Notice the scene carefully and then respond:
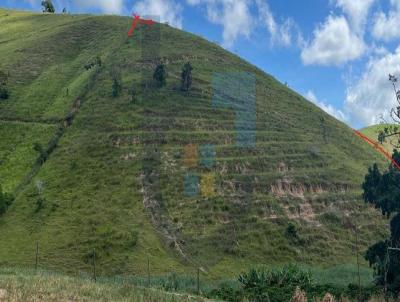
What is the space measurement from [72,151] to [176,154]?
18096 mm

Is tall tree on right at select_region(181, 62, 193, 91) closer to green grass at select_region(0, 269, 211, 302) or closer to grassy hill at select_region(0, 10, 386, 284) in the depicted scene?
grassy hill at select_region(0, 10, 386, 284)

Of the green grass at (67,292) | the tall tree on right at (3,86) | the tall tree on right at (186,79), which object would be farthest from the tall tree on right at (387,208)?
the tall tree on right at (3,86)

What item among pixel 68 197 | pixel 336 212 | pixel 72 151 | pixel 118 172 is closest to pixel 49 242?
pixel 68 197

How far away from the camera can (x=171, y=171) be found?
78.6 meters

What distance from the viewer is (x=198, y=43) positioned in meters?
133

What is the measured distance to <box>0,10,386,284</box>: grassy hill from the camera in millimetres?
64125

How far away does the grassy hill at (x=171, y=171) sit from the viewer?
64125 millimetres

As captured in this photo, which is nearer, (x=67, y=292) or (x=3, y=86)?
(x=67, y=292)

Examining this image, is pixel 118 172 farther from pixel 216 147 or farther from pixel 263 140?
pixel 263 140

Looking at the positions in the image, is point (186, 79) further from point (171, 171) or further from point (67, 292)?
point (67, 292)

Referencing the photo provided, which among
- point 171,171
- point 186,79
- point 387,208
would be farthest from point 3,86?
point 387,208

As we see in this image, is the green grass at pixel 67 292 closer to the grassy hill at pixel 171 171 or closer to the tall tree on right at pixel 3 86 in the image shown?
the grassy hill at pixel 171 171

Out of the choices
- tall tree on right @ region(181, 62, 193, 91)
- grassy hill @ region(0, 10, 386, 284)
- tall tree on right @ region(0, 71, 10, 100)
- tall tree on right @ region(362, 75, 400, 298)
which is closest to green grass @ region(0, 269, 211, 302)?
tall tree on right @ region(362, 75, 400, 298)

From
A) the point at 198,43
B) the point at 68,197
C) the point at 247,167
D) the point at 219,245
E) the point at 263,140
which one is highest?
the point at 198,43
